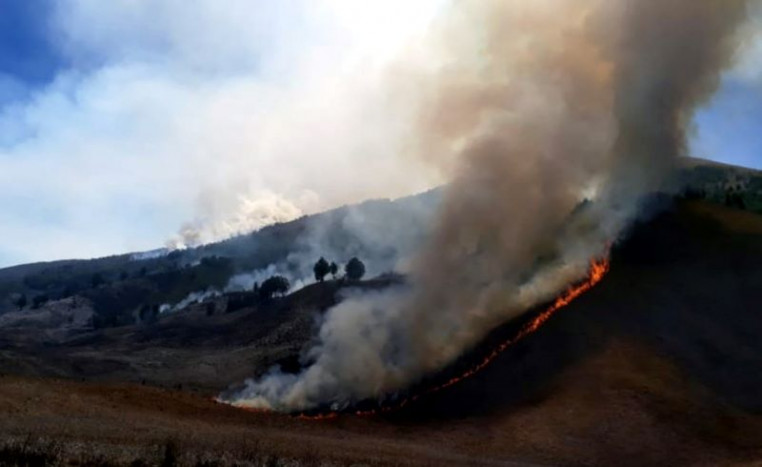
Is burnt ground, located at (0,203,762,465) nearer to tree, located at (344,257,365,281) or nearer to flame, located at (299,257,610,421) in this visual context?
flame, located at (299,257,610,421)

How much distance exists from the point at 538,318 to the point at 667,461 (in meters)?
17.6

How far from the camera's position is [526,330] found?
2014 inches

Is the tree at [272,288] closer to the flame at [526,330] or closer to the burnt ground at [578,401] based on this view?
the flame at [526,330]

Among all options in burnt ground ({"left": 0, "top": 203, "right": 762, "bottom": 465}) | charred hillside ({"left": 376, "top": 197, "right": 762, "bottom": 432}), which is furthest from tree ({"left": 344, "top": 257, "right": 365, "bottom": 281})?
charred hillside ({"left": 376, "top": 197, "right": 762, "bottom": 432})

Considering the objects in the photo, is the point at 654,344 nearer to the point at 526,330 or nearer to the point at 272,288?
the point at 526,330

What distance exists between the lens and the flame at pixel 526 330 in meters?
46.7

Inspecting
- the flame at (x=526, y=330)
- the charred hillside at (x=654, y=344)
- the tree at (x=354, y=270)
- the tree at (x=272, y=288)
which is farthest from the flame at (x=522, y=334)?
the tree at (x=272, y=288)

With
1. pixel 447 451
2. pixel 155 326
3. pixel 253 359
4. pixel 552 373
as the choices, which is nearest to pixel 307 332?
pixel 253 359

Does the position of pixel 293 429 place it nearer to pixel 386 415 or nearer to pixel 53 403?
pixel 386 415

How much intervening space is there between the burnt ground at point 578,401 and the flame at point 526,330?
0.75m

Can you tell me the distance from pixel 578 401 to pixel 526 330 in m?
10.0

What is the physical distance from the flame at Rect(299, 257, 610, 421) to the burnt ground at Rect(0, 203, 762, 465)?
747mm

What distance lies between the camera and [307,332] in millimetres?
98312

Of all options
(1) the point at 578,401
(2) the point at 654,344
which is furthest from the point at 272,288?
(1) the point at 578,401
